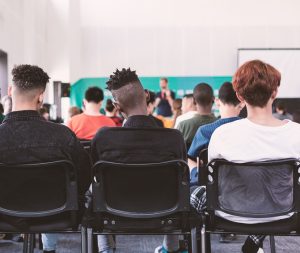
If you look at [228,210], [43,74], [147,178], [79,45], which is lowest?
[228,210]

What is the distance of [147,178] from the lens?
1.94 m

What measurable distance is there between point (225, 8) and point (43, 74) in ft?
31.0

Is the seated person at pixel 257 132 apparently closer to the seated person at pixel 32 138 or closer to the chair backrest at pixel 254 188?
the chair backrest at pixel 254 188

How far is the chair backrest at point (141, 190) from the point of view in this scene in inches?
76.2

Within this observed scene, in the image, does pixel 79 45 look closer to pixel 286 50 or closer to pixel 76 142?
pixel 286 50

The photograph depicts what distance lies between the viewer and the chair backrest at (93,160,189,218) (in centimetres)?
193

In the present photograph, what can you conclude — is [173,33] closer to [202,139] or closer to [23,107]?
[202,139]

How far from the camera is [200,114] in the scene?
3643mm

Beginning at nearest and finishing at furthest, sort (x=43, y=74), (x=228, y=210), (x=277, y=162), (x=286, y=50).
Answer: (x=277, y=162), (x=228, y=210), (x=43, y=74), (x=286, y=50)

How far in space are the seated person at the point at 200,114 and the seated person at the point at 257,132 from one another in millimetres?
1426

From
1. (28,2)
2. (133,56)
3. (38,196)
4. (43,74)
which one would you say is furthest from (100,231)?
(133,56)

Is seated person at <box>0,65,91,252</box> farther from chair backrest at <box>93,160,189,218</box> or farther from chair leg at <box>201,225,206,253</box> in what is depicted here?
chair leg at <box>201,225,206,253</box>

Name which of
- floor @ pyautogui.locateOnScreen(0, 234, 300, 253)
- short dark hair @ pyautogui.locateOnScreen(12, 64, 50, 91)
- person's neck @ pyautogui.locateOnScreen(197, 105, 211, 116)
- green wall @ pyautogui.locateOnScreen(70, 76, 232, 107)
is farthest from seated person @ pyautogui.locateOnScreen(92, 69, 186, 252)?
green wall @ pyautogui.locateOnScreen(70, 76, 232, 107)

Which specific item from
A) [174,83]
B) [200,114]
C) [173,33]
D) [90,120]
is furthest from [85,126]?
[173,33]
